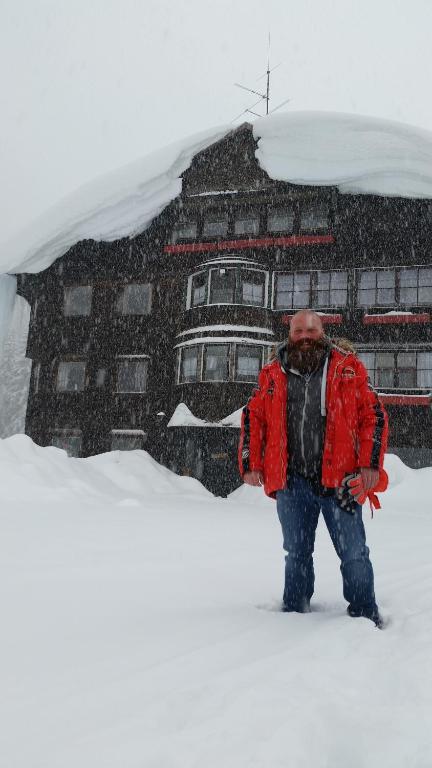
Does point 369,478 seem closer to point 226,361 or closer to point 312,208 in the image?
point 226,361

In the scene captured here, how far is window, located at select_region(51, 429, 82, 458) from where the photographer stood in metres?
24.8

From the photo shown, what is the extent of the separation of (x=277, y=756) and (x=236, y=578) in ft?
11.0

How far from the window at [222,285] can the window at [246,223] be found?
2287 mm

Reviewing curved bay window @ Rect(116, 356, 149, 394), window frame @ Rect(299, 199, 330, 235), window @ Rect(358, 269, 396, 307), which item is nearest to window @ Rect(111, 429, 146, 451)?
curved bay window @ Rect(116, 356, 149, 394)

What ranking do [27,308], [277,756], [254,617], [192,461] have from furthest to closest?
[27,308], [192,461], [254,617], [277,756]

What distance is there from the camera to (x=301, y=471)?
383 centimetres

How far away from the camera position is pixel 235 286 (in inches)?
907

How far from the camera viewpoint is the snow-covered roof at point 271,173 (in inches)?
807

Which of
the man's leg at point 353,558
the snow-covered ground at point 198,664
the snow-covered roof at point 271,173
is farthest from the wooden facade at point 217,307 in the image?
the man's leg at point 353,558

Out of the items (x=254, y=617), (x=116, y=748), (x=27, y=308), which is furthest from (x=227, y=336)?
(x=116, y=748)

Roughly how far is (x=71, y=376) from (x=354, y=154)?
14.3 metres

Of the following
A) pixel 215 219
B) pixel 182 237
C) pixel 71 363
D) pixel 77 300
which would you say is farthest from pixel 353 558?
pixel 77 300

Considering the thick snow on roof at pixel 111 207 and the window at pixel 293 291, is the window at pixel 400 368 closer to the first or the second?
the window at pixel 293 291

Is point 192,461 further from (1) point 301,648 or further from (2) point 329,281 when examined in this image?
(1) point 301,648
